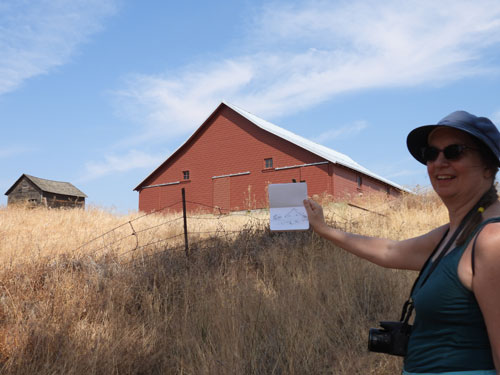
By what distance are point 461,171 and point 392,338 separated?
836mm

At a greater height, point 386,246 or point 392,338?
point 386,246

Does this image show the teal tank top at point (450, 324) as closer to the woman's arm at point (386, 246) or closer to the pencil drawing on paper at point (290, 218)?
the woman's arm at point (386, 246)

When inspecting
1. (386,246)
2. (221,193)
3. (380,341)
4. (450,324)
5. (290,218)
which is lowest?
(380,341)

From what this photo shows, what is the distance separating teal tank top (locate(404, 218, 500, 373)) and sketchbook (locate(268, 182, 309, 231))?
1.06 m

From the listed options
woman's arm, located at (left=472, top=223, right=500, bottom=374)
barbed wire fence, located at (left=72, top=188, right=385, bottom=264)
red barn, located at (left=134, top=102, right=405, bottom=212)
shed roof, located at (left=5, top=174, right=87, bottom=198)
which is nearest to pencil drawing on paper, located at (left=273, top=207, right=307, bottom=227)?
woman's arm, located at (left=472, top=223, right=500, bottom=374)

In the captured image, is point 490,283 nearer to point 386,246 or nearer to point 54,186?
point 386,246

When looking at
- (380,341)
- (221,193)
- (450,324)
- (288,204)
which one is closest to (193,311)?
(288,204)

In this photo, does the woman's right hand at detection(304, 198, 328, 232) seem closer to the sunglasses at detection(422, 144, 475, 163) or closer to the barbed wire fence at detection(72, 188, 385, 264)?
the sunglasses at detection(422, 144, 475, 163)

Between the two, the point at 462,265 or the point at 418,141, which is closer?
the point at 462,265

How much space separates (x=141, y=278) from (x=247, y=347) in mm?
2402

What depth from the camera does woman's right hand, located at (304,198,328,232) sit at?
8.84 ft

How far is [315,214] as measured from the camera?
107 inches

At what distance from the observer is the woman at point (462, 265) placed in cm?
148

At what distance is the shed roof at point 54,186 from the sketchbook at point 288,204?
1793 inches
